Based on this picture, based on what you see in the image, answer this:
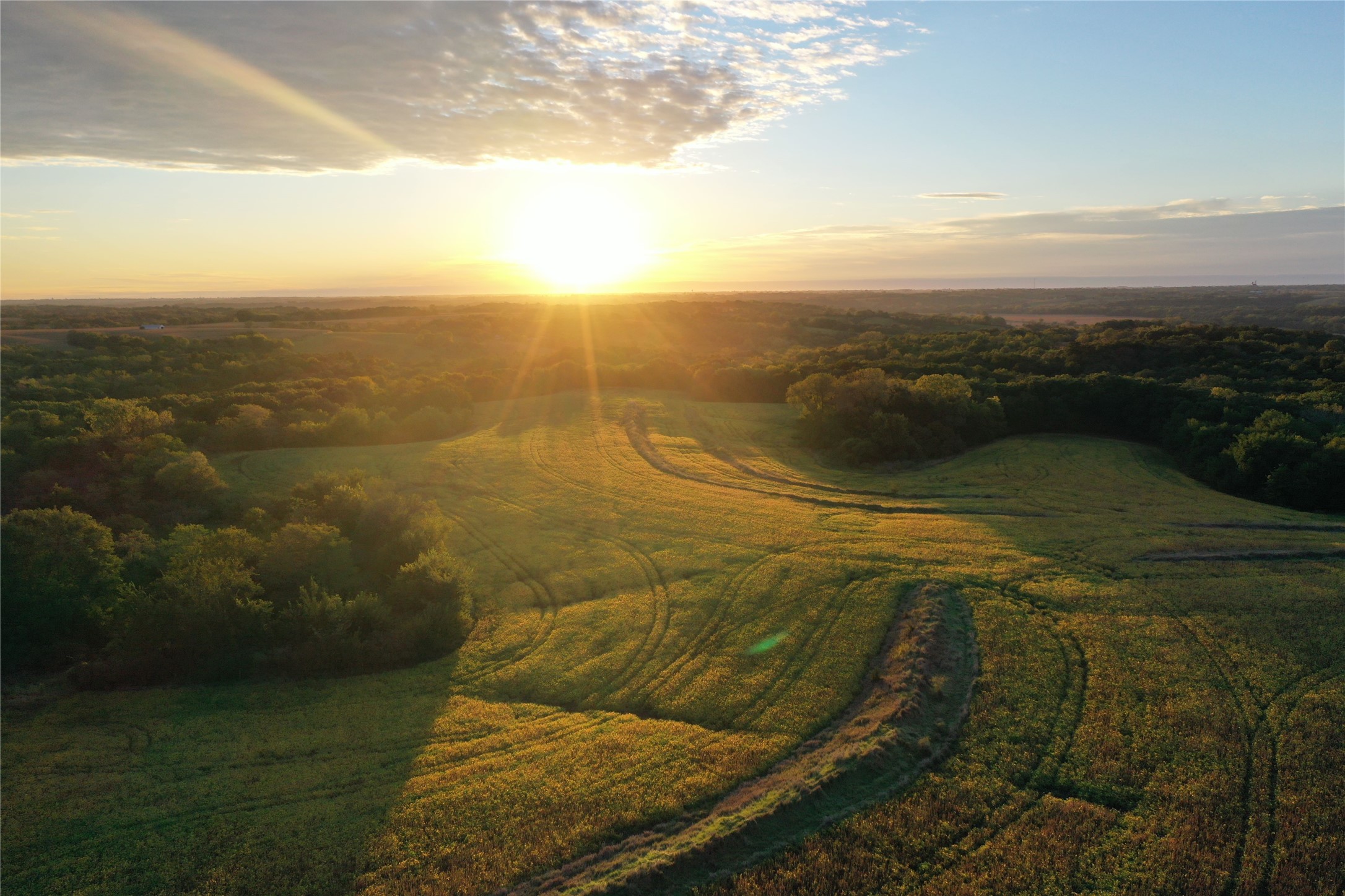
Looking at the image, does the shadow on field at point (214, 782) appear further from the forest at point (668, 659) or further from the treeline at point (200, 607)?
the treeline at point (200, 607)

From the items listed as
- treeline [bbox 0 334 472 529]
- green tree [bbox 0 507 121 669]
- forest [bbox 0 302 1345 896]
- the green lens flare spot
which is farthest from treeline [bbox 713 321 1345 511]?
green tree [bbox 0 507 121 669]

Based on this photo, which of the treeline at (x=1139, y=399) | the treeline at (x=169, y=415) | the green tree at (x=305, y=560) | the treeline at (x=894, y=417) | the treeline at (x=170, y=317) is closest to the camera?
the green tree at (x=305, y=560)

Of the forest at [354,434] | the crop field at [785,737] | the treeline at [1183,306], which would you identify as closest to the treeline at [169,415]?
the forest at [354,434]

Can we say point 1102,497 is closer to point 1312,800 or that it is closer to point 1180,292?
point 1312,800

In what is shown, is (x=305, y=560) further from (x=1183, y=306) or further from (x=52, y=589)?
(x=1183, y=306)

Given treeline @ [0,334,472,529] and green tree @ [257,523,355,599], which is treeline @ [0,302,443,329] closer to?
treeline @ [0,334,472,529]

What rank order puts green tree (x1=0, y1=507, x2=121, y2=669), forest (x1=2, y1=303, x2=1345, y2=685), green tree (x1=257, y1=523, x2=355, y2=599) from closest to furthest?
green tree (x1=0, y1=507, x2=121, y2=669) < forest (x1=2, y1=303, x2=1345, y2=685) < green tree (x1=257, y1=523, x2=355, y2=599)
